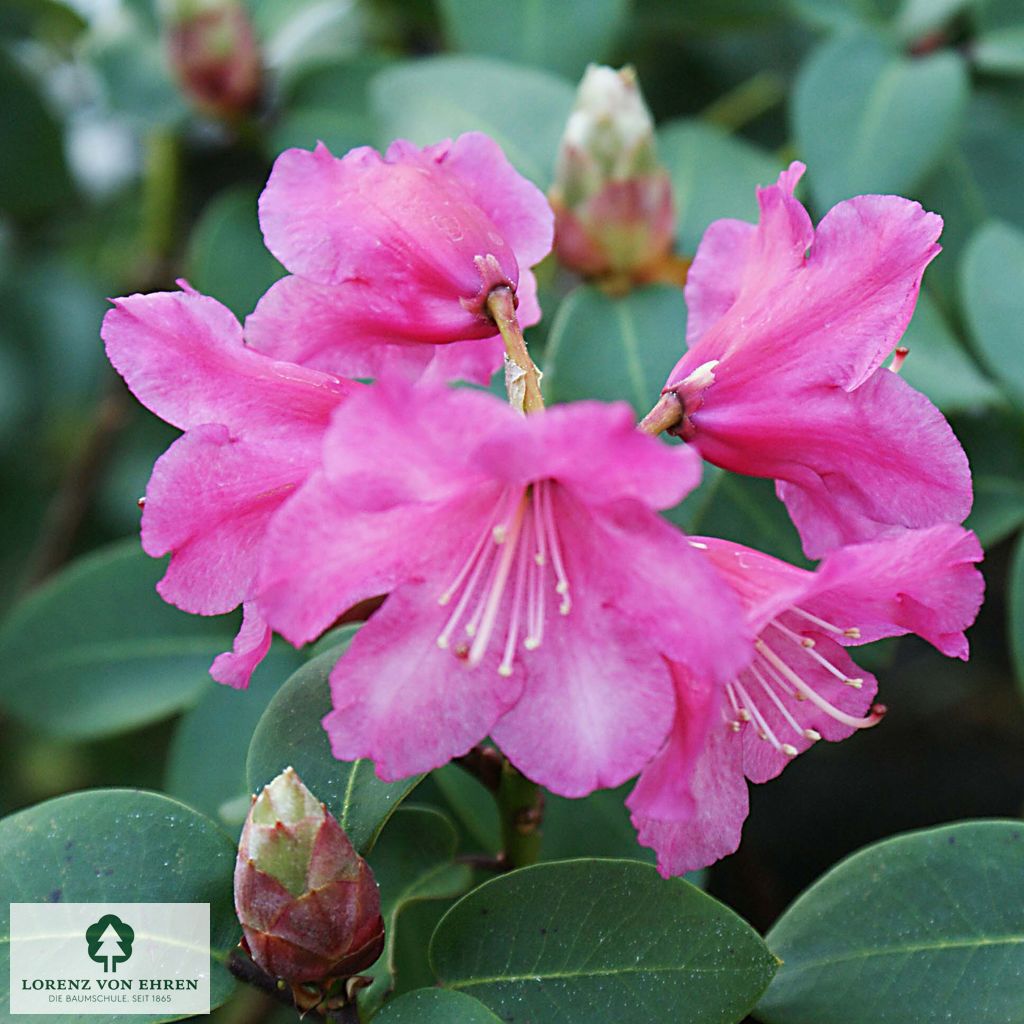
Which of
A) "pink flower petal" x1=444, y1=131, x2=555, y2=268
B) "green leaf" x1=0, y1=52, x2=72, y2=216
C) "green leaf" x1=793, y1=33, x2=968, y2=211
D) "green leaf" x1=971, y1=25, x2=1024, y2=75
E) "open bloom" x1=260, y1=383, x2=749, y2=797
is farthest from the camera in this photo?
"green leaf" x1=0, y1=52, x2=72, y2=216

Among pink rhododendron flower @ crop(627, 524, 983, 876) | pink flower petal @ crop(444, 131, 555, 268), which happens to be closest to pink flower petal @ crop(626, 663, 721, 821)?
pink rhododendron flower @ crop(627, 524, 983, 876)

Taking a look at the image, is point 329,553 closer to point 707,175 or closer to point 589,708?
point 589,708

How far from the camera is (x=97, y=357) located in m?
2.09

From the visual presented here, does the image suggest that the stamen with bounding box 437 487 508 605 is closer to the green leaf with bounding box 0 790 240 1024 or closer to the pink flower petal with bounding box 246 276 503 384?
the pink flower petal with bounding box 246 276 503 384

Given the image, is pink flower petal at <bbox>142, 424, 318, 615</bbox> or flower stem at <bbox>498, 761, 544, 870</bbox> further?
flower stem at <bbox>498, 761, 544, 870</bbox>

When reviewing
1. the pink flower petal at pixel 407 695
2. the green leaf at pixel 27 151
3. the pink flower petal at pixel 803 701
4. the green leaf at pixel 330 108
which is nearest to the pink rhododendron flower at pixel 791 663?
the pink flower petal at pixel 803 701

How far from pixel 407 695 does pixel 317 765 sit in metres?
0.18

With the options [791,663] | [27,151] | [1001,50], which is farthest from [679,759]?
[27,151]

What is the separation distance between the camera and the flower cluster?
66 cm

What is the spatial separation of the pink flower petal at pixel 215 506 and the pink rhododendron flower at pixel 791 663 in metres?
0.27

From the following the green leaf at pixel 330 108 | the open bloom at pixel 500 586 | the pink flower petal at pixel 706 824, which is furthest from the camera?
the green leaf at pixel 330 108

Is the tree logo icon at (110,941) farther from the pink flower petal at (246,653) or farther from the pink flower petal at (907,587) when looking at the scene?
the pink flower petal at (907,587)

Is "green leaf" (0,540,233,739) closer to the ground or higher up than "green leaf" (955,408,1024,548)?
closer to the ground

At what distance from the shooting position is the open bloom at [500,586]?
0.63 meters
